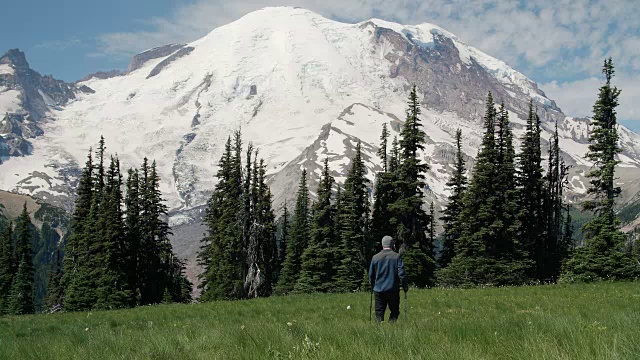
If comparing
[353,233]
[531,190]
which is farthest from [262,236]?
[531,190]

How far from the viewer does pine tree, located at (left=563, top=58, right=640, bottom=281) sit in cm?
2831

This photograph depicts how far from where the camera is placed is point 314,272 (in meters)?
49.1

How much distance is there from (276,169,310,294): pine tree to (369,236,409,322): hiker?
4501 cm

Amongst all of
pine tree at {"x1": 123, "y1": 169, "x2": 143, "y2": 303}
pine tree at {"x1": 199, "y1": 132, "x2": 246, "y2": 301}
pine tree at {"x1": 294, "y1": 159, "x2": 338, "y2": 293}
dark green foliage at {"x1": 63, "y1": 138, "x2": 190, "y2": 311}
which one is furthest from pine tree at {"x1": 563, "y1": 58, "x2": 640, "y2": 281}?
pine tree at {"x1": 123, "y1": 169, "x2": 143, "y2": 303}

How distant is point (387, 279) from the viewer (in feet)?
35.3

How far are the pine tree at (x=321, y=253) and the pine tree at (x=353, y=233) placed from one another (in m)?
1.02

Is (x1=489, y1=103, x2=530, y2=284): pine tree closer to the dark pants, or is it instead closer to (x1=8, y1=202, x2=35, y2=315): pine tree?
the dark pants

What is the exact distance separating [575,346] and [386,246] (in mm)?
6923

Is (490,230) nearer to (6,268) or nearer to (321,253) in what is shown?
(321,253)

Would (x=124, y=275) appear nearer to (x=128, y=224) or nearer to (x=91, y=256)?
(x=91, y=256)

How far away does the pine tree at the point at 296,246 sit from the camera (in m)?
57.3

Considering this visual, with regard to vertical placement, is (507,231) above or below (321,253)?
above

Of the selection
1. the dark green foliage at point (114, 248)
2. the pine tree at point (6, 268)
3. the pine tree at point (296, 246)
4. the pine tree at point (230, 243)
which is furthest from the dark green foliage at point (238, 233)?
the pine tree at point (6, 268)

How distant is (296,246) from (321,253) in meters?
12.3
